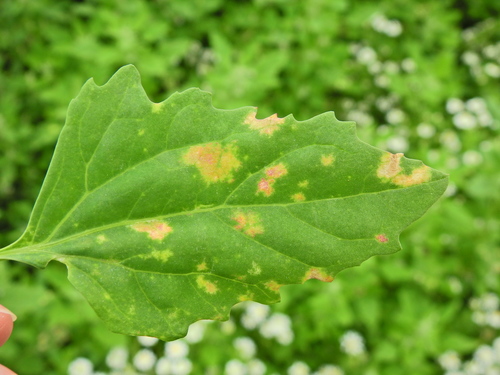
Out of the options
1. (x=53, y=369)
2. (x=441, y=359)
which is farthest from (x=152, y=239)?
(x=441, y=359)

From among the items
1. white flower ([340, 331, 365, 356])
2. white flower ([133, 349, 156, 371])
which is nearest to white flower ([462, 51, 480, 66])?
white flower ([340, 331, 365, 356])

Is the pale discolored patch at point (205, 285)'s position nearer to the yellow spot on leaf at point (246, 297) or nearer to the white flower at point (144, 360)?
the yellow spot on leaf at point (246, 297)

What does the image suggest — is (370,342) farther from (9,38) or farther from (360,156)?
(9,38)

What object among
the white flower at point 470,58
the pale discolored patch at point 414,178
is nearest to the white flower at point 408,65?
the white flower at point 470,58

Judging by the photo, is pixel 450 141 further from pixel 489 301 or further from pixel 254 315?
A: pixel 254 315

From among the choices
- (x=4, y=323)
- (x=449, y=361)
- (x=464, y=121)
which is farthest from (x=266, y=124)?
(x=464, y=121)
